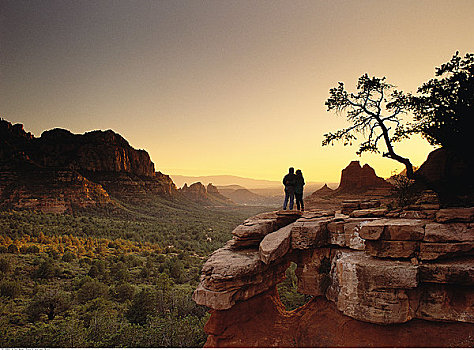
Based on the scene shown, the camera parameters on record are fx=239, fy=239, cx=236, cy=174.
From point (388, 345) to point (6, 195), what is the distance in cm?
6432

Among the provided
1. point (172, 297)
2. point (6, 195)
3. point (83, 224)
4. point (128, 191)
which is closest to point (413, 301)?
point (172, 297)

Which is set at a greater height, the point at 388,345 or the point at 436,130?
the point at 436,130

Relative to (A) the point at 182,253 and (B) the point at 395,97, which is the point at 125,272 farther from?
(B) the point at 395,97

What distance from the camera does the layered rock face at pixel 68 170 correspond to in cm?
5069

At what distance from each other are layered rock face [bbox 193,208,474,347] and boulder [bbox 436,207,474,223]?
0.08 ft

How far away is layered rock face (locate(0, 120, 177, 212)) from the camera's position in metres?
50.7

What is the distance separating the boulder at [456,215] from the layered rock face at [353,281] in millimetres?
25

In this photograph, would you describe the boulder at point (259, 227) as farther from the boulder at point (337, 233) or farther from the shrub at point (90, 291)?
the shrub at point (90, 291)

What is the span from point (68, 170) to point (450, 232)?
7352cm

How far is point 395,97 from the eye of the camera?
40.0 ft

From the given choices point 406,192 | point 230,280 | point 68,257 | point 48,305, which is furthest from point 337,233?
point 68,257

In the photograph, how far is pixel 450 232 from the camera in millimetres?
7637

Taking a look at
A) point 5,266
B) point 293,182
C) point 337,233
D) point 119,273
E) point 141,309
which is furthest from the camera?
point 119,273

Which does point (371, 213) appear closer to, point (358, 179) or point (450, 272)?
point (450, 272)
